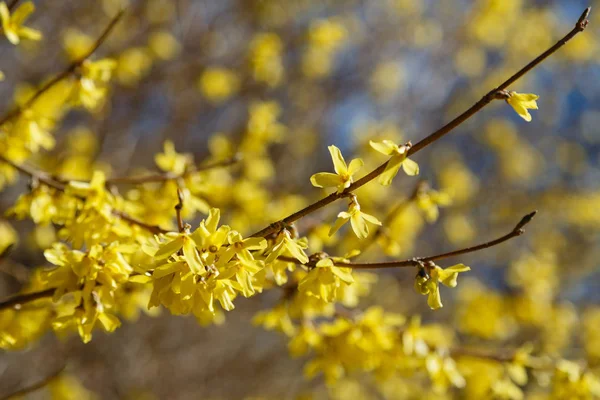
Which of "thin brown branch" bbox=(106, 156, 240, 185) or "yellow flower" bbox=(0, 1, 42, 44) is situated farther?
"thin brown branch" bbox=(106, 156, 240, 185)

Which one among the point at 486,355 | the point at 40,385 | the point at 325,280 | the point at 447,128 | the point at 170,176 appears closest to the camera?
the point at 447,128

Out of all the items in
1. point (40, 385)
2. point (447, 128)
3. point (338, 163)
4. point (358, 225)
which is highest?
point (447, 128)

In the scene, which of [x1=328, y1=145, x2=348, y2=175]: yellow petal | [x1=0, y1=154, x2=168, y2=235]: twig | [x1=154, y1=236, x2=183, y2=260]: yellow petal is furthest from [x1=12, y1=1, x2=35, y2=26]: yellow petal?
[x1=328, y1=145, x2=348, y2=175]: yellow petal

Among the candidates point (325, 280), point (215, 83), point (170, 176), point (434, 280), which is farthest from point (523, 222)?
point (215, 83)

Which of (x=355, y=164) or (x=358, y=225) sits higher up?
(x=355, y=164)

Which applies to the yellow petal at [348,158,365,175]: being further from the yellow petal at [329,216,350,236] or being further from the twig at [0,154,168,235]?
the twig at [0,154,168,235]

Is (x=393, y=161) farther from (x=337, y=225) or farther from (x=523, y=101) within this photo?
(x=523, y=101)
